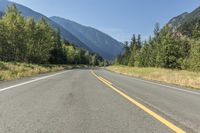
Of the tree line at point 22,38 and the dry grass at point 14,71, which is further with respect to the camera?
the tree line at point 22,38

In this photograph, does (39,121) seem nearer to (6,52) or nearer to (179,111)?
(179,111)

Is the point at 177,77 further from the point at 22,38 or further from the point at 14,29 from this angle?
the point at 22,38

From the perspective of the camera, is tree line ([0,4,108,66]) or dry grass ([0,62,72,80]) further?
tree line ([0,4,108,66])

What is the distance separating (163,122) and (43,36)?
63.5m

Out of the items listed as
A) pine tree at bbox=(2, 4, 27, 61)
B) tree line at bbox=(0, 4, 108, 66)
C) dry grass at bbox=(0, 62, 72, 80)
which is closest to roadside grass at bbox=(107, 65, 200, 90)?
dry grass at bbox=(0, 62, 72, 80)

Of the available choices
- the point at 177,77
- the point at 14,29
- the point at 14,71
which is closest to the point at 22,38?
the point at 14,29

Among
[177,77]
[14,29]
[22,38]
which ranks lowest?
[177,77]

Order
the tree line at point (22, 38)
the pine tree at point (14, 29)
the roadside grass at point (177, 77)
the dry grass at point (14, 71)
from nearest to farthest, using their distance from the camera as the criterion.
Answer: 1. the roadside grass at point (177, 77)
2. the dry grass at point (14, 71)
3. the pine tree at point (14, 29)
4. the tree line at point (22, 38)

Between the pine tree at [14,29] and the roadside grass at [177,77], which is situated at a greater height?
the pine tree at [14,29]

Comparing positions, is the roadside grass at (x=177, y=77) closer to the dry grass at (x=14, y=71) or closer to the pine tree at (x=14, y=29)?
the dry grass at (x=14, y=71)

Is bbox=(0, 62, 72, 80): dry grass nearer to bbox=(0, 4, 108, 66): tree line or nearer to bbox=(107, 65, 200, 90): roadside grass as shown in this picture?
bbox=(107, 65, 200, 90): roadside grass

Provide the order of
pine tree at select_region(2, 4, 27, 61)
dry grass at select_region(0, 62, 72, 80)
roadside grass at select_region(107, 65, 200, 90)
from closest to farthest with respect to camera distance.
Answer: roadside grass at select_region(107, 65, 200, 90) < dry grass at select_region(0, 62, 72, 80) < pine tree at select_region(2, 4, 27, 61)

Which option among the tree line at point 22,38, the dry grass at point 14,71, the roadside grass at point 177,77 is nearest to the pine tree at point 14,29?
the tree line at point 22,38

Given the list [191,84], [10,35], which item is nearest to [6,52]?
[10,35]
